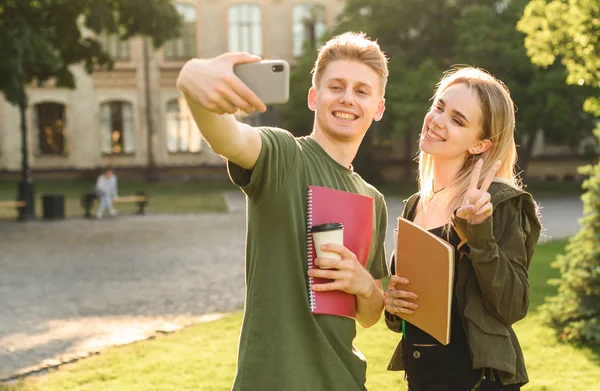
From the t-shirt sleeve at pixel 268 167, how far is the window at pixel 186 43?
37.6m

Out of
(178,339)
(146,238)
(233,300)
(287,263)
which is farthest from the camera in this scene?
(146,238)

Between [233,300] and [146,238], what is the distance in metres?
7.62

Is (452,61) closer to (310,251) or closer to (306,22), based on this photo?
(306,22)

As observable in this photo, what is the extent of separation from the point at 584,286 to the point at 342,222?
5110 mm

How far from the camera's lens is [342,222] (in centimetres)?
258

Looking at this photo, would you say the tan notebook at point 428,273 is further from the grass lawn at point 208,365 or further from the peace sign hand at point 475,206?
the grass lawn at point 208,365

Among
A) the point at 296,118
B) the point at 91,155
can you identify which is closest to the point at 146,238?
the point at 296,118

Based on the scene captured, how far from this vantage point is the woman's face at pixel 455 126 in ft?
9.14

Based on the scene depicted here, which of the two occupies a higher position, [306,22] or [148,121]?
[306,22]

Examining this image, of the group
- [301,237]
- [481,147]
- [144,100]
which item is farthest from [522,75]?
[301,237]

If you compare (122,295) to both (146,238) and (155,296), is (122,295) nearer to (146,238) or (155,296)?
(155,296)

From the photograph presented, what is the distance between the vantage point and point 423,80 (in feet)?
95.2

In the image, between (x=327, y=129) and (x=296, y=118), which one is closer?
(x=327, y=129)

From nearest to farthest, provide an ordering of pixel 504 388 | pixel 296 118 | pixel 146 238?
pixel 504 388 < pixel 146 238 < pixel 296 118
